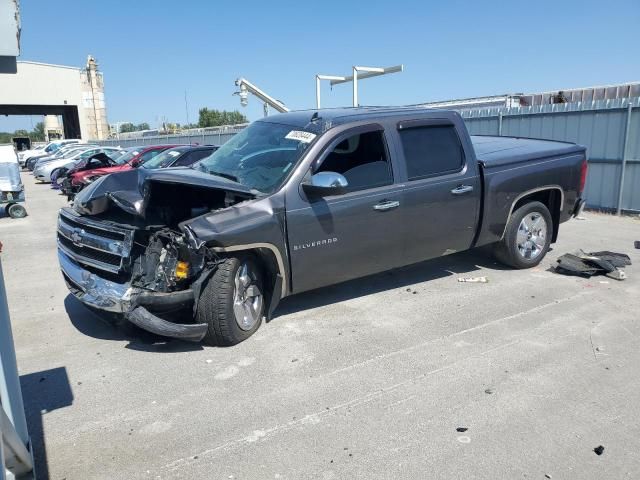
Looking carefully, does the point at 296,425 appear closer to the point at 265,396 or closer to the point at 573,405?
the point at 265,396

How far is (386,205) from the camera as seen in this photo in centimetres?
510

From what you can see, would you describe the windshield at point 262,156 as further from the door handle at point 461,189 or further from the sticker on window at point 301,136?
the door handle at point 461,189

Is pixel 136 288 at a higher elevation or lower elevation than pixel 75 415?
higher

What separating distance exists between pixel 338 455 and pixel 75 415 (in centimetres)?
184

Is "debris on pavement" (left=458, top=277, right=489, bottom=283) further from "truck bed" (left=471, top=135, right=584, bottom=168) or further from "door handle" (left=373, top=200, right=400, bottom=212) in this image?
"door handle" (left=373, top=200, right=400, bottom=212)

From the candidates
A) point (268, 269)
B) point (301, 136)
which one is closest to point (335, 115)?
point (301, 136)

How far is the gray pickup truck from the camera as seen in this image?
13.8 feet

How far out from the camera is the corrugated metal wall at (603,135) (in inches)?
414

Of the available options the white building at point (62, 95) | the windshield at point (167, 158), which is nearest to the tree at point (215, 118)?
the white building at point (62, 95)

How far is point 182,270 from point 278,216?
925mm

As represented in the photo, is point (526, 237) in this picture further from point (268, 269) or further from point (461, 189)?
point (268, 269)

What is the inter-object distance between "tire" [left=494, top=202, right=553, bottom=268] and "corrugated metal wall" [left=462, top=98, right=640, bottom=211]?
516 cm

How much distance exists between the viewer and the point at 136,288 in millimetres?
4145

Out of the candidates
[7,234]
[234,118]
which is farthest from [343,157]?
[234,118]
